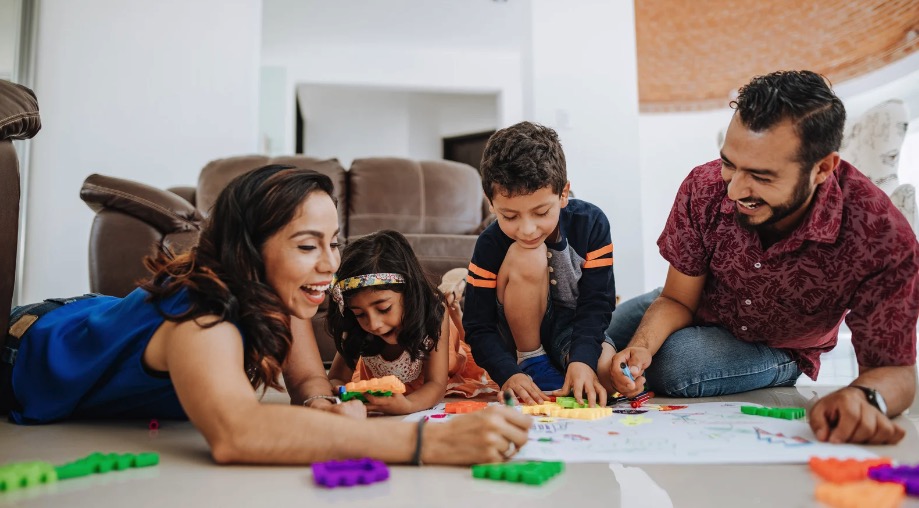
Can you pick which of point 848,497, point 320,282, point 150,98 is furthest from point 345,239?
point 848,497

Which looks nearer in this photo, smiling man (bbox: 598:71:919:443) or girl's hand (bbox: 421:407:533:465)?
girl's hand (bbox: 421:407:533:465)

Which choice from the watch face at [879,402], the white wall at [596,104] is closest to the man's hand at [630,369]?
the watch face at [879,402]

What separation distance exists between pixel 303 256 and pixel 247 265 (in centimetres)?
10

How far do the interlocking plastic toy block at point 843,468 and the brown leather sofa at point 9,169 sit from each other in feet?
5.02

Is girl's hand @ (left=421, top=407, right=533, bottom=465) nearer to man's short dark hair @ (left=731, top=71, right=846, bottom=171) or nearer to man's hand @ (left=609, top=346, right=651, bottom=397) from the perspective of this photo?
man's hand @ (left=609, top=346, right=651, bottom=397)

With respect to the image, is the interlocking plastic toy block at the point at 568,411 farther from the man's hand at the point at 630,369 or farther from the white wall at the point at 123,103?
the white wall at the point at 123,103

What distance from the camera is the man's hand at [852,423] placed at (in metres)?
1.08

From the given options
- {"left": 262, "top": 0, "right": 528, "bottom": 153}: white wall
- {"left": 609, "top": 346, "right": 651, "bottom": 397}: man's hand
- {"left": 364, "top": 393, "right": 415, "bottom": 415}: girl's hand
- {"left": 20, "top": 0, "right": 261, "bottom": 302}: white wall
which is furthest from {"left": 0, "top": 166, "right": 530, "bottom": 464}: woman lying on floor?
{"left": 262, "top": 0, "right": 528, "bottom": 153}: white wall

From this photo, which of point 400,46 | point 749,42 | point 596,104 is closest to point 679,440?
point 596,104

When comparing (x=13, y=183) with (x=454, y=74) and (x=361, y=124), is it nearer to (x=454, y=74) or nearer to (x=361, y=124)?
(x=454, y=74)

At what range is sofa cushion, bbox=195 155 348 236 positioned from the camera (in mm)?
3209

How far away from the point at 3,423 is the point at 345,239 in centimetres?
187

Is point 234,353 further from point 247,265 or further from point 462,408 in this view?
point 462,408

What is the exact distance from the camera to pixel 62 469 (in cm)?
93
